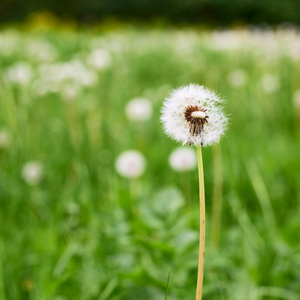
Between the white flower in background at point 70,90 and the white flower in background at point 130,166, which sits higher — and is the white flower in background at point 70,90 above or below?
above

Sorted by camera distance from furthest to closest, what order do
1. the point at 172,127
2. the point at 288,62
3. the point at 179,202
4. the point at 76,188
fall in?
the point at 288,62
the point at 76,188
the point at 179,202
the point at 172,127

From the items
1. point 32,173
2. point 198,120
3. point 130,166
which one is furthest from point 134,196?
point 198,120

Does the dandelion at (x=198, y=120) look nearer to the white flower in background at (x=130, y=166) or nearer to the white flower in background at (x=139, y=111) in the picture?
the white flower in background at (x=130, y=166)

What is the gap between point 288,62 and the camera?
2.80 m

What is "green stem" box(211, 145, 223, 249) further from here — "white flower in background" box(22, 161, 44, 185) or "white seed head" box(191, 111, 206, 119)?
"white seed head" box(191, 111, 206, 119)

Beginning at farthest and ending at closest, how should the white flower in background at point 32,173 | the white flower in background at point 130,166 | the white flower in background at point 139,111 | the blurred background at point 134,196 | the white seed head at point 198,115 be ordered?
the white flower in background at point 139,111, the white flower in background at point 32,173, the white flower in background at point 130,166, the blurred background at point 134,196, the white seed head at point 198,115

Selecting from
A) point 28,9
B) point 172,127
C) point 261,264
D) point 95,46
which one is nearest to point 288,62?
point 95,46

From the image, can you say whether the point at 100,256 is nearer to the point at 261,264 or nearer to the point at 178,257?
the point at 178,257

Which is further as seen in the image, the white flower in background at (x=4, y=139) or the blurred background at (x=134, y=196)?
the white flower in background at (x=4, y=139)

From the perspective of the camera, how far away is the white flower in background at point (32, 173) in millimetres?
1315

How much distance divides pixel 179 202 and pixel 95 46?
10.2 ft

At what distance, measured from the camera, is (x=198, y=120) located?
1.27 feet

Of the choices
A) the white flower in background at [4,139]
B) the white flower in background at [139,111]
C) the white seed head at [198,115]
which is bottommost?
the white seed head at [198,115]

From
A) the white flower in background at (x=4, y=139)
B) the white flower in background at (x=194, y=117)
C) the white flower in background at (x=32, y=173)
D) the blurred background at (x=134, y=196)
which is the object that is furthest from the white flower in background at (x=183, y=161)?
the white flower in background at (x=194, y=117)
